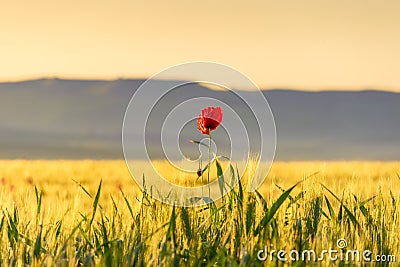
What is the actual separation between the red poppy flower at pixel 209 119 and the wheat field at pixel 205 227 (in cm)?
32

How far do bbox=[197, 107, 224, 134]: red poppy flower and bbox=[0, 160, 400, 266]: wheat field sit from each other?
1.04 feet

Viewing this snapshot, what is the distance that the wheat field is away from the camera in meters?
3.44

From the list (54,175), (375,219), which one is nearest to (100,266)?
(375,219)

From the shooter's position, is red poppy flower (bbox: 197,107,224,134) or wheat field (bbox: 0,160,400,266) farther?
red poppy flower (bbox: 197,107,224,134)

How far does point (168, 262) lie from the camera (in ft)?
10.5

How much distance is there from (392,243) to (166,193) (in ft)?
3.94

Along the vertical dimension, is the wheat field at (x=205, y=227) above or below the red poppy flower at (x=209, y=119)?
below

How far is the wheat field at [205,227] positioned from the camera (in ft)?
11.3

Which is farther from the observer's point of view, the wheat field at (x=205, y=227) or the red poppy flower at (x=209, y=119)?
the red poppy flower at (x=209, y=119)

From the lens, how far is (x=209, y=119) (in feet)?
13.7

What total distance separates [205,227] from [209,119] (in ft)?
2.02

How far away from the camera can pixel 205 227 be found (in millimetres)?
3986

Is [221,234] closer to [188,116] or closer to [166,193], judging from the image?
[166,193]

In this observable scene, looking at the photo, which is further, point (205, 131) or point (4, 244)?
point (205, 131)
